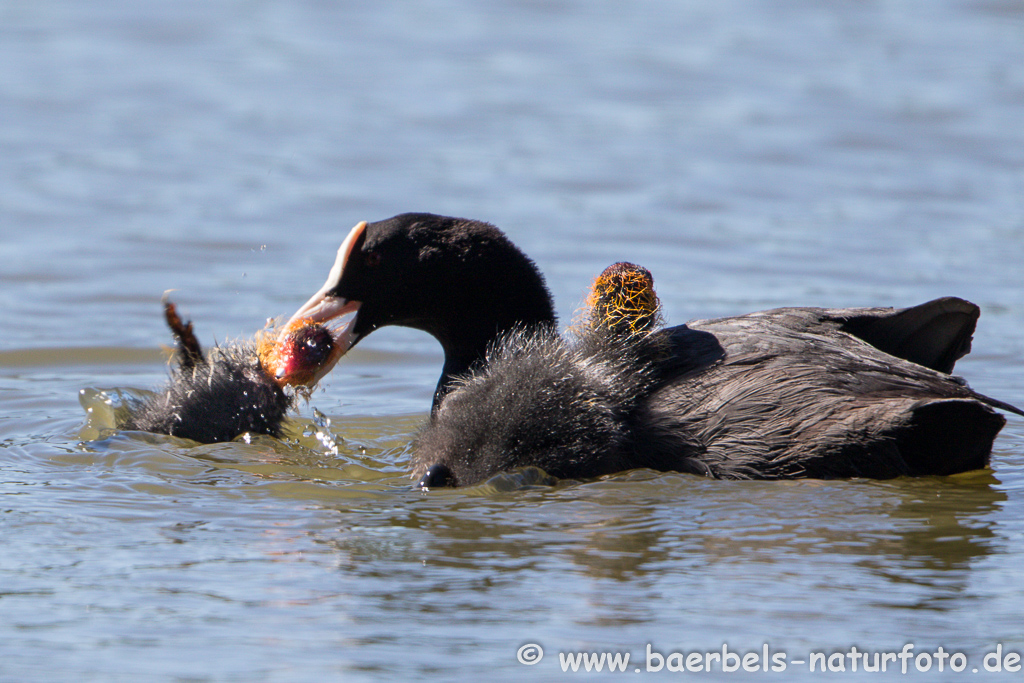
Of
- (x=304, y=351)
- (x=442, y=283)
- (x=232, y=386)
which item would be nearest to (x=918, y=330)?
(x=442, y=283)

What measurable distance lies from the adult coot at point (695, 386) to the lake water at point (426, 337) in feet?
0.43

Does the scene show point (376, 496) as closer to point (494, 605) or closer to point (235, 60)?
point (494, 605)

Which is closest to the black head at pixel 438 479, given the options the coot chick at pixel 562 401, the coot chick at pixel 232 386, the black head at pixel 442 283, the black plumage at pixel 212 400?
the coot chick at pixel 562 401

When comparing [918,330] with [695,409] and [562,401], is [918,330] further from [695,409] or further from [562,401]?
[562,401]

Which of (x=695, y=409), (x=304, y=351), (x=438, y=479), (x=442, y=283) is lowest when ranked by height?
(x=438, y=479)

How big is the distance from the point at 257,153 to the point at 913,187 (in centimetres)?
524

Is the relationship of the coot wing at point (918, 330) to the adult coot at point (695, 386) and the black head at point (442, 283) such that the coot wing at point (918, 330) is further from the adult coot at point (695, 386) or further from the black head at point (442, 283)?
the black head at point (442, 283)

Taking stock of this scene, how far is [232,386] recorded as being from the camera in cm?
582

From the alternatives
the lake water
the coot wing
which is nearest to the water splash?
the lake water

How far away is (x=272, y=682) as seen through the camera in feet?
11.1

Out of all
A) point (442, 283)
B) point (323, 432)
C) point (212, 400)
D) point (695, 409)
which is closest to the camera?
point (695, 409)

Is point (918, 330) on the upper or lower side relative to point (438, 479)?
upper

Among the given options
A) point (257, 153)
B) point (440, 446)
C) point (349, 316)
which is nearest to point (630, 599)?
point (440, 446)

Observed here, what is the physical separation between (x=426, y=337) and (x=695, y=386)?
3698mm
